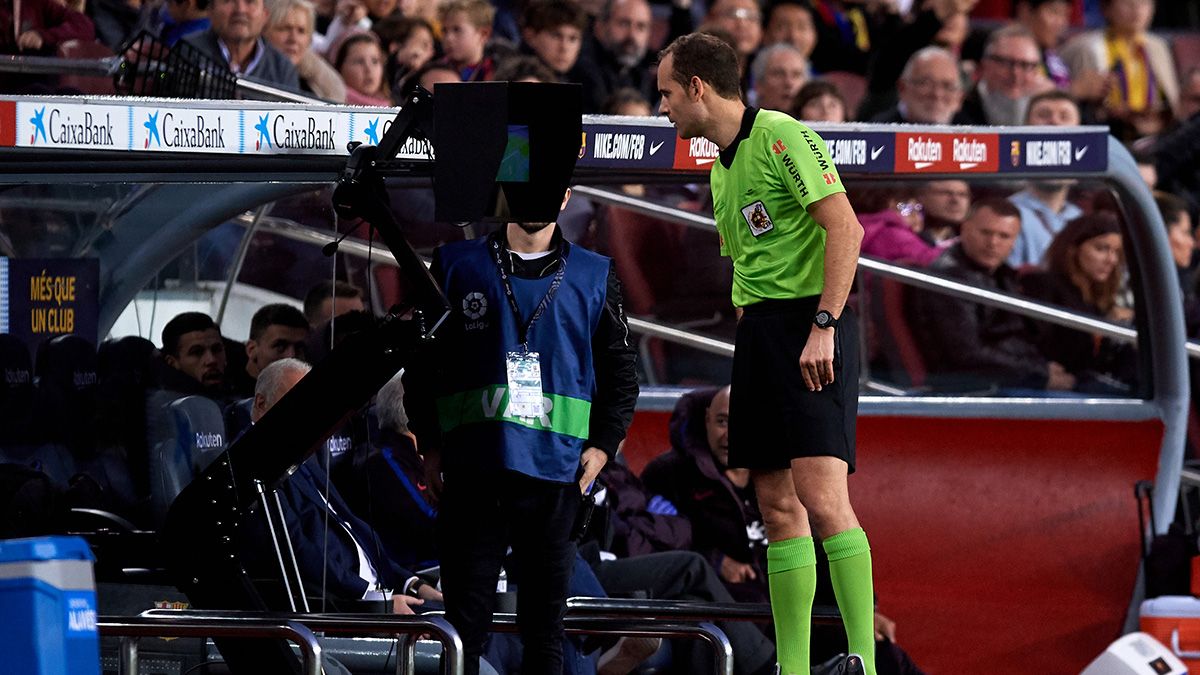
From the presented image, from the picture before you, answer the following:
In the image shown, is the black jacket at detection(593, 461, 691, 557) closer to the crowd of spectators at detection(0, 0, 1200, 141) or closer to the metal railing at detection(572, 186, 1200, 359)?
the metal railing at detection(572, 186, 1200, 359)

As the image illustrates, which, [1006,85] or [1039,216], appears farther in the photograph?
[1006,85]

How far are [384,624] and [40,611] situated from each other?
5.78 ft

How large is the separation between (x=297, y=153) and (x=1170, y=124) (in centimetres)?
892

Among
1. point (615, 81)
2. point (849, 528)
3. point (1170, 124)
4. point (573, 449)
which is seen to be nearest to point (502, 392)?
point (573, 449)

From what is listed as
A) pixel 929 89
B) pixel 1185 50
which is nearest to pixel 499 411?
pixel 929 89

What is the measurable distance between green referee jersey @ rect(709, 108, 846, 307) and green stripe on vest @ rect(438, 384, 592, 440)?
668mm

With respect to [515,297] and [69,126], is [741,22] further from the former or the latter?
[515,297]

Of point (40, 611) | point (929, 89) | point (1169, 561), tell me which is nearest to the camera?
point (40, 611)

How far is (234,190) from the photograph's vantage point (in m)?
7.11

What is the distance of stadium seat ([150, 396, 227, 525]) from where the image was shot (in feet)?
22.3

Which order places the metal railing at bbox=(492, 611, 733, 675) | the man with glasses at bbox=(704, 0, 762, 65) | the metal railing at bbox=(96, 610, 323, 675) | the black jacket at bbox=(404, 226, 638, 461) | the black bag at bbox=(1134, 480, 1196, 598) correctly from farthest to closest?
the man with glasses at bbox=(704, 0, 762, 65) → the black bag at bbox=(1134, 480, 1196, 598) → the metal railing at bbox=(492, 611, 733, 675) → the black jacket at bbox=(404, 226, 638, 461) → the metal railing at bbox=(96, 610, 323, 675)

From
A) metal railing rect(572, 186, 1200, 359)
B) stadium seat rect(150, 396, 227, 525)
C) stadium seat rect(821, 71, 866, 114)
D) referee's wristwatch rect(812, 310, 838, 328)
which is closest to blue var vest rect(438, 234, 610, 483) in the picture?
referee's wristwatch rect(812, 310, 838, 328)

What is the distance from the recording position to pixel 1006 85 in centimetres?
1293

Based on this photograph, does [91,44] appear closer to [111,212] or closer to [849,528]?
[111,212]
